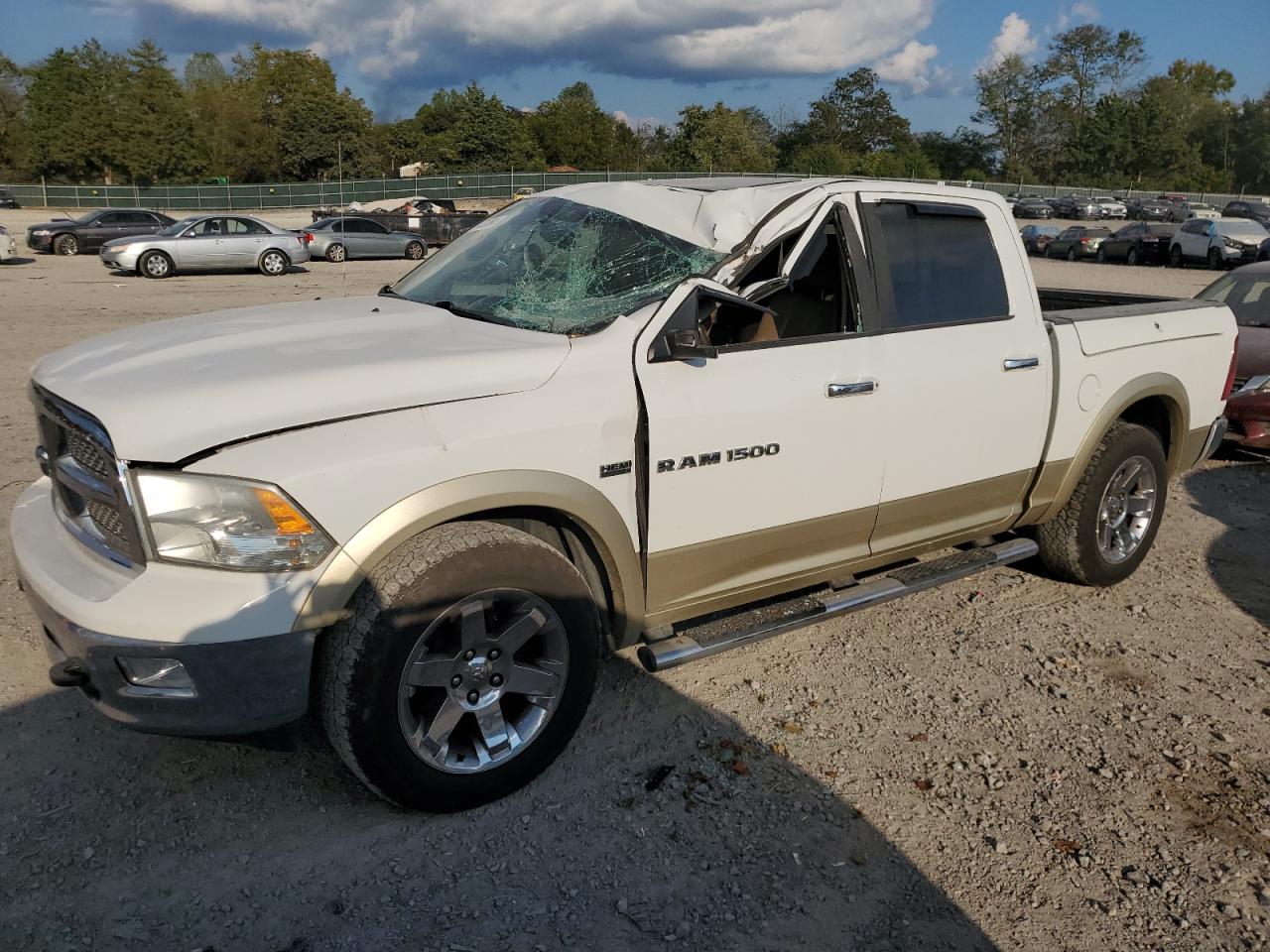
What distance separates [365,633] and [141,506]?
0.70 metres

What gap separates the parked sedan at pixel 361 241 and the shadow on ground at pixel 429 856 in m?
24.8

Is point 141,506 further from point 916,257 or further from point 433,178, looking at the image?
point 433,178

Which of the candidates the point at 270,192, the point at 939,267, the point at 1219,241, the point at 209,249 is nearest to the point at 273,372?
the point at 939,267

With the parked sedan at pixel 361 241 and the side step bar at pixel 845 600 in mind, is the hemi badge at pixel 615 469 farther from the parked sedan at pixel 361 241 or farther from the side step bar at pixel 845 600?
the parked sedan at pixel 361 241

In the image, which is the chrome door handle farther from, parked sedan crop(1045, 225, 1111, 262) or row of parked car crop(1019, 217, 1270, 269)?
parked sedan crop(1045, 225, 1111, 262)

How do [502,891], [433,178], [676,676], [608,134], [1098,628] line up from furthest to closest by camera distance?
[608,134]
[433,178]
[1098,628]
[676,676]
[502,891]

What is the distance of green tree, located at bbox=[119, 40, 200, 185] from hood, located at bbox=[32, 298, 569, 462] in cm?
7527

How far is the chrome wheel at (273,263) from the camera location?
935 inches

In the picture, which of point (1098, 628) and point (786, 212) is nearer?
point (786, 212)

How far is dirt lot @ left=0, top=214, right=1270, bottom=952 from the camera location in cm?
283

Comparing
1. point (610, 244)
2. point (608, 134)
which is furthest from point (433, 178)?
point (610, 244)

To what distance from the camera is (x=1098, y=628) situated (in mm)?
4906

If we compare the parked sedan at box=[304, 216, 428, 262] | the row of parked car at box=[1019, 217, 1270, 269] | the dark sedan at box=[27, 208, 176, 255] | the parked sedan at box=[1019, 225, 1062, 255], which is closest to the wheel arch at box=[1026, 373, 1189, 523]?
the row of parked car at box=[1019, 217, 1270, 269]

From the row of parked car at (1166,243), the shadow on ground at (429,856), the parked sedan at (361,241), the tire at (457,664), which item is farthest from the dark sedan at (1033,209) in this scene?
the tire at (457,664)
